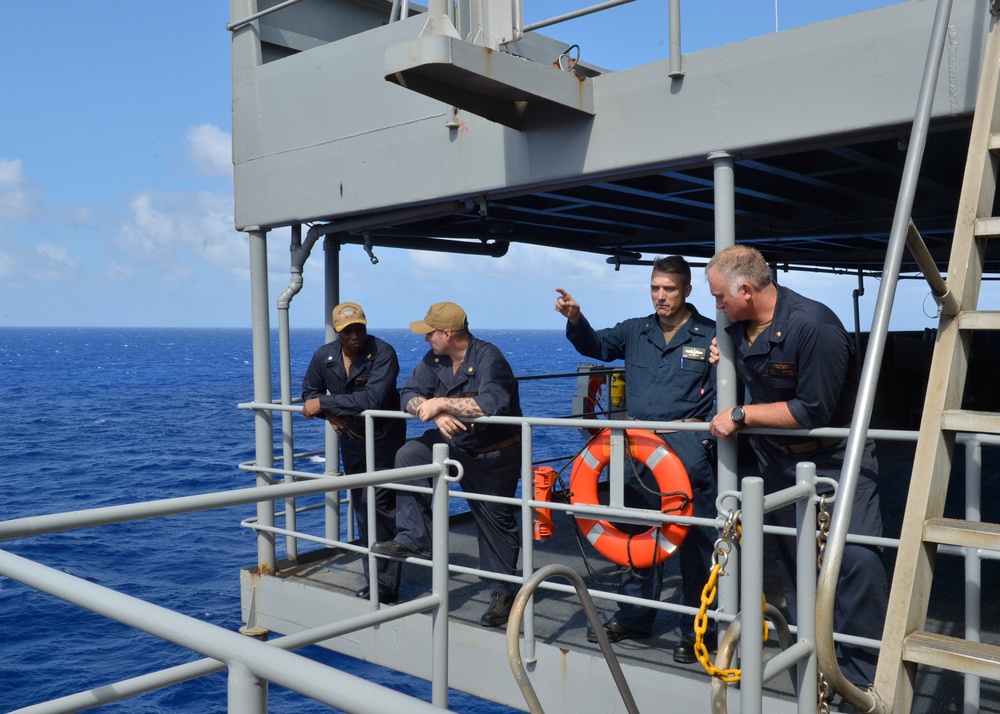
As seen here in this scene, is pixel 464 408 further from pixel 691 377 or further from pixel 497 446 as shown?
pixel 691 377

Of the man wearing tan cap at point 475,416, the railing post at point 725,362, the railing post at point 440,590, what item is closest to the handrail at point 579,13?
the railing post at point 725,362

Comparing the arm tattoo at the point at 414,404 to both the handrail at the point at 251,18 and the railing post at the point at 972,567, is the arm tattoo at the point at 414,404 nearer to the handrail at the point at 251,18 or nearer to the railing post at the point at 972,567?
the handrail at the point at 251,18

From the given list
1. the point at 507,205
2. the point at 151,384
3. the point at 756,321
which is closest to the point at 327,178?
the point at 507,205

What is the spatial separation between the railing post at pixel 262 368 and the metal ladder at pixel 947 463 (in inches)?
175

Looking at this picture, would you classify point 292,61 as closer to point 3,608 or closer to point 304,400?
point 304,400

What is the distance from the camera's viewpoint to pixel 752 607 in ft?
6.24

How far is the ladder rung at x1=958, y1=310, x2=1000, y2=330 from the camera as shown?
251 centimetres

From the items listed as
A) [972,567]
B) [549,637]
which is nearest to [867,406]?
[972,567]

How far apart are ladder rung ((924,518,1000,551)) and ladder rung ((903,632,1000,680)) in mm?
249

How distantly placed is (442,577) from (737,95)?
2.52 metres

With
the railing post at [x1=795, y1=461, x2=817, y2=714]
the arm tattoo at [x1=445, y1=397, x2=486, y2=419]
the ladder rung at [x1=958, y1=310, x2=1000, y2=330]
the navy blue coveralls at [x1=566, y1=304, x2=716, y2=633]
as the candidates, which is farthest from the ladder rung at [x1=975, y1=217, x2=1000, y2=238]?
the arm tattoo at [x1=445, y1=397, x2=486, y2=419]

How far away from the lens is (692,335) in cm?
426

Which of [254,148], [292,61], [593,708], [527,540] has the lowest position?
[593,708]

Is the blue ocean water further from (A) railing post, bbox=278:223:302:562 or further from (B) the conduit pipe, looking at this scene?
(B) the conduit pipe
